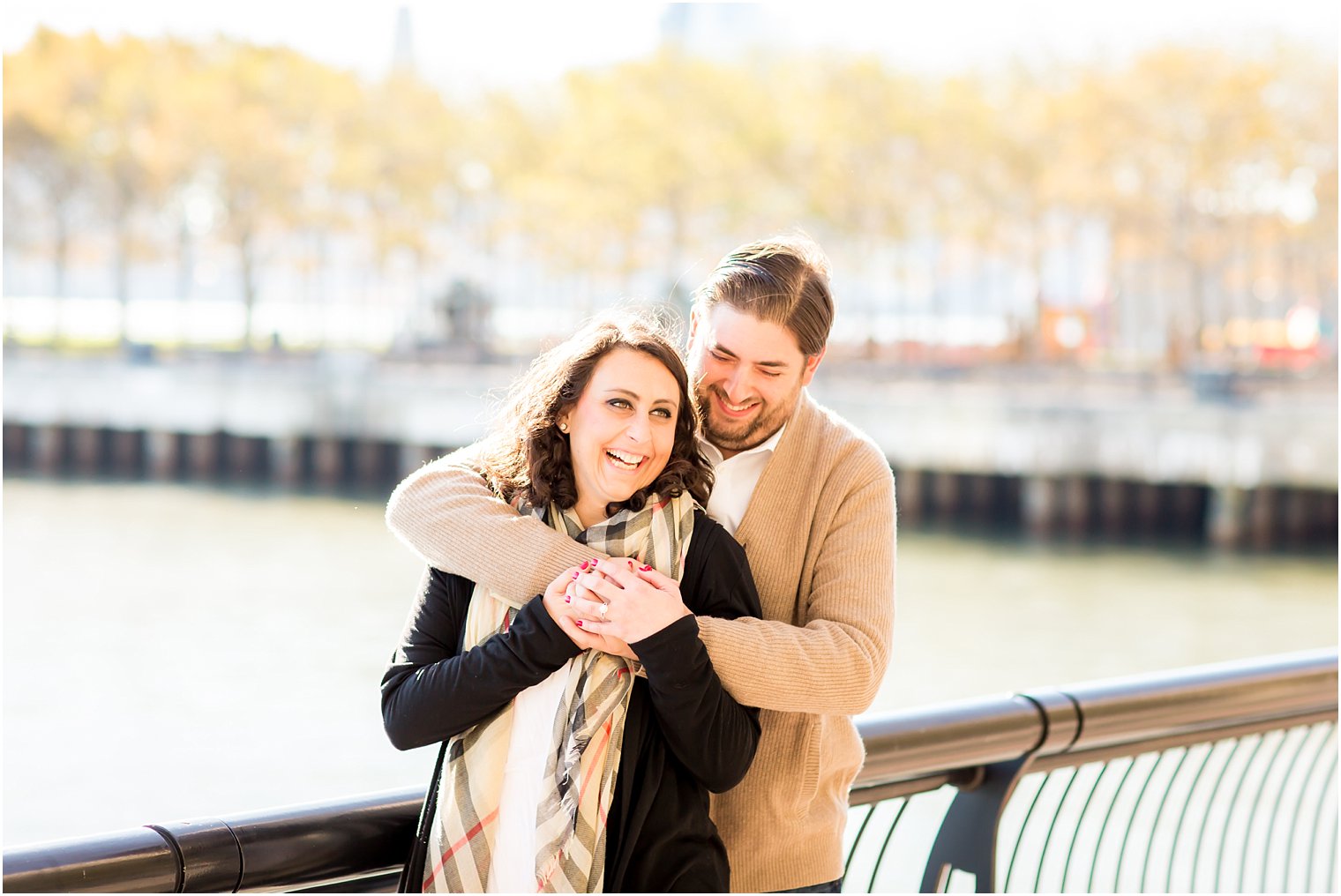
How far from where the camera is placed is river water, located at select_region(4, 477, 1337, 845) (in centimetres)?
1285

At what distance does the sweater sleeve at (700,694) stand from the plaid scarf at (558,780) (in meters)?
0.08

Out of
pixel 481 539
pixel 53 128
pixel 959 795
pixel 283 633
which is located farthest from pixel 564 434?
pixel 53 128

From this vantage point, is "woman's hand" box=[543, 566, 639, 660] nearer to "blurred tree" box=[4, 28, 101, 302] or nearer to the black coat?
the black coat

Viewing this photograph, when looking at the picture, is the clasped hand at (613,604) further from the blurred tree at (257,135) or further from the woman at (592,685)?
the blurred tree at (257,135)

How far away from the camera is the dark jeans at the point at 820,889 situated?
250cm

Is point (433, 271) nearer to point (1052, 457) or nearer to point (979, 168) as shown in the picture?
point (979, 168)

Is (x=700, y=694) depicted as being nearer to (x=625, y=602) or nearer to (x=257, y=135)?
(x=625, y=602)

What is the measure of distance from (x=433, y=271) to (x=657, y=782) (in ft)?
162

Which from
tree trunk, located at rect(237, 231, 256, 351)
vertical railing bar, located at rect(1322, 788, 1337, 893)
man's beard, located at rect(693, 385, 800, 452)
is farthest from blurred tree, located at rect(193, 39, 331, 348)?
man's beard, located at rect(693, 385, 800, 452)

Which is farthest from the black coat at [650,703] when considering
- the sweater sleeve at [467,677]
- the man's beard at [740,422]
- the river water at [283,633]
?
the river water at [283,633]

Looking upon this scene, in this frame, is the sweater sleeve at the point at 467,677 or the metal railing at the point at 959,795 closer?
the metal railing at the point at 959,795

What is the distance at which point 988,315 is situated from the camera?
5447cm

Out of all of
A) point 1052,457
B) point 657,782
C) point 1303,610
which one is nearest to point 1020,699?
point 657,782

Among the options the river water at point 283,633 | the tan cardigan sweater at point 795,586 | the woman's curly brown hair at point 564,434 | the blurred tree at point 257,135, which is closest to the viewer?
the tan cardigan sweater at point 795,586
